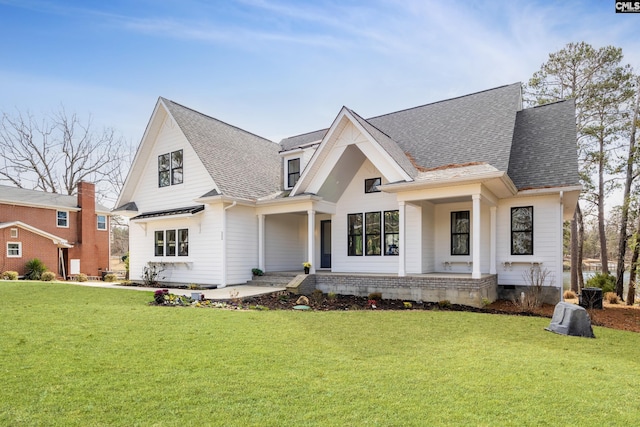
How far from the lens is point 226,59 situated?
43.3 feet

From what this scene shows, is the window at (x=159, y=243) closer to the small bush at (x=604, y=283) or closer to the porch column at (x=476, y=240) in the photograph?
the porch column at (x=476, y=240)

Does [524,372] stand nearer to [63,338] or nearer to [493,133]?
[63,338]

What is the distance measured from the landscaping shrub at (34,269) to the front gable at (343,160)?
1855cm

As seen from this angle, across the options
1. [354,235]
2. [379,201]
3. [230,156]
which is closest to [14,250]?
[230,156]

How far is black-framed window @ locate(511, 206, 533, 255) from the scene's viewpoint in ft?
41.6

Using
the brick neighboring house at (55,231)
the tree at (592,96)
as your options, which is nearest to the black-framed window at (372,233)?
the tree at (592,96)

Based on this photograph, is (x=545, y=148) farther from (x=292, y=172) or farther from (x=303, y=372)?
(x=303, y=372)

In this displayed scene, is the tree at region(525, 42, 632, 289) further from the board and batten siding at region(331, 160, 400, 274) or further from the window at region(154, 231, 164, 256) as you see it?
the window at region(154, 231, 164, 256)

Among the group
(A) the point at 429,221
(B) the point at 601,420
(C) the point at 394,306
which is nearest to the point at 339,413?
(B) the point at 601,420

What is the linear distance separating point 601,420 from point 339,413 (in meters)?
2.46

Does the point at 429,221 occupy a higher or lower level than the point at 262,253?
higher

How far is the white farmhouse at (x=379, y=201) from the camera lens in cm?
1223

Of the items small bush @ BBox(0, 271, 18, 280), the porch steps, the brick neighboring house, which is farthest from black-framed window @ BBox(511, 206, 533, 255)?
the brick neighboring house

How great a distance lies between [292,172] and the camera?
16.7m
